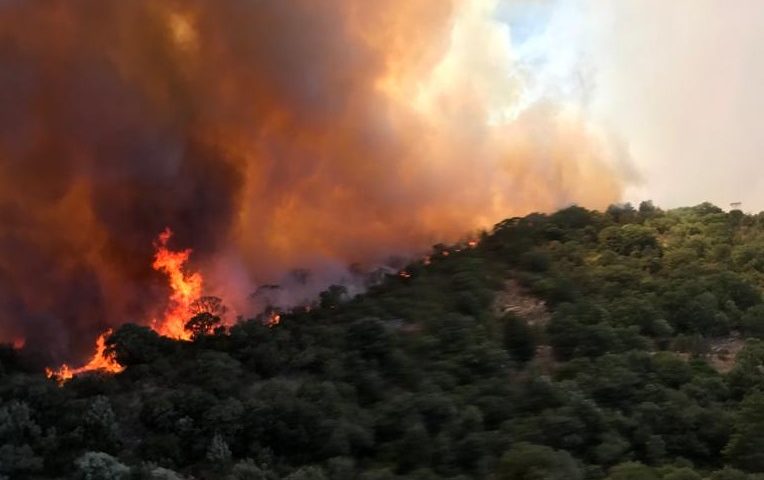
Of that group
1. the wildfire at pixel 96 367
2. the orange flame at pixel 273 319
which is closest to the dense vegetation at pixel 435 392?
the orange flame at pixel 273 319

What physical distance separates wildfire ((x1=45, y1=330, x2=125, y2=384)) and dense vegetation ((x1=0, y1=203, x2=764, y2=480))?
1.10 feet

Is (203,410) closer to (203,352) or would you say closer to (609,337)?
(203,352)

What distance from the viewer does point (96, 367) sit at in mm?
18734

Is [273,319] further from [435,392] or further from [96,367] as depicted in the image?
[435,392]

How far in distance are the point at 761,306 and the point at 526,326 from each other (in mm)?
7071

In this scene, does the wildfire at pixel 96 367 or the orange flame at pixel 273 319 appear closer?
the wildfire at pixel 96 367

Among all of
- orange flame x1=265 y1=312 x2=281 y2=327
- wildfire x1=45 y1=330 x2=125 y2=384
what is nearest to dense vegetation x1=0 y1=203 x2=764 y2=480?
orange flame x1=265 y1=312 x2=281 y2=327

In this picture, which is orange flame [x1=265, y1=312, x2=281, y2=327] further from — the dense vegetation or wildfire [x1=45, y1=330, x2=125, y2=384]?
wildfire [x1=45, y1=330, x2=125, y2=384]

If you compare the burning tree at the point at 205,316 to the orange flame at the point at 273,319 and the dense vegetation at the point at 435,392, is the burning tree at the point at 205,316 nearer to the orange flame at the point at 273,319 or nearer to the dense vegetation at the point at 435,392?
the dense vegetation at the point at 435,392

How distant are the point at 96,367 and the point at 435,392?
770 cm

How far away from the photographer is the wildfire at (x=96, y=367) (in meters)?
17.9

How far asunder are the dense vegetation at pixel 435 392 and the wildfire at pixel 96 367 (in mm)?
336

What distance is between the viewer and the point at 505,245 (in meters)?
27.3

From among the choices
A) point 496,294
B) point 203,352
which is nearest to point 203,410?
point 203,352
